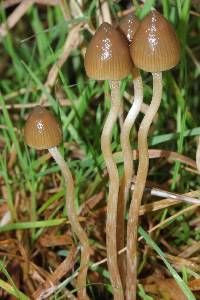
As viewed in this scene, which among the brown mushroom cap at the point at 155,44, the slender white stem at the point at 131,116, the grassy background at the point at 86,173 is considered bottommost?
the grassy background at the point at 86,173

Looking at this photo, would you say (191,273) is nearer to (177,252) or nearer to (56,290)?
(177,252)

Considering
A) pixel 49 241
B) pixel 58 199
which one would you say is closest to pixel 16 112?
pixel 58 199

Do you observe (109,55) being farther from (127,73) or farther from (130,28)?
(130,28)

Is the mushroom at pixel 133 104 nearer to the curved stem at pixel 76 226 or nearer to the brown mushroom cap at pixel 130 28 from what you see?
the brown mushroom cap at pixel 130 28


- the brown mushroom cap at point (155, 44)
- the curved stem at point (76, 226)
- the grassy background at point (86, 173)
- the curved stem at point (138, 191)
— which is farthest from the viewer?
the grassy background at point (86, 173)

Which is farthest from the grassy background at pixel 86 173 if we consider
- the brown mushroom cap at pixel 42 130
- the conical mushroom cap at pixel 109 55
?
the conical mushroom cap at pixel 109 55

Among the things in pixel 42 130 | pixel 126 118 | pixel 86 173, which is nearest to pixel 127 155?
pixel 126 118

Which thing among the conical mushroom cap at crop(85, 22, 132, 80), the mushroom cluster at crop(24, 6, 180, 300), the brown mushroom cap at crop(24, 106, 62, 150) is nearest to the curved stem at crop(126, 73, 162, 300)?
the mushroom cluster at crop(24, 6, 180, 300)
